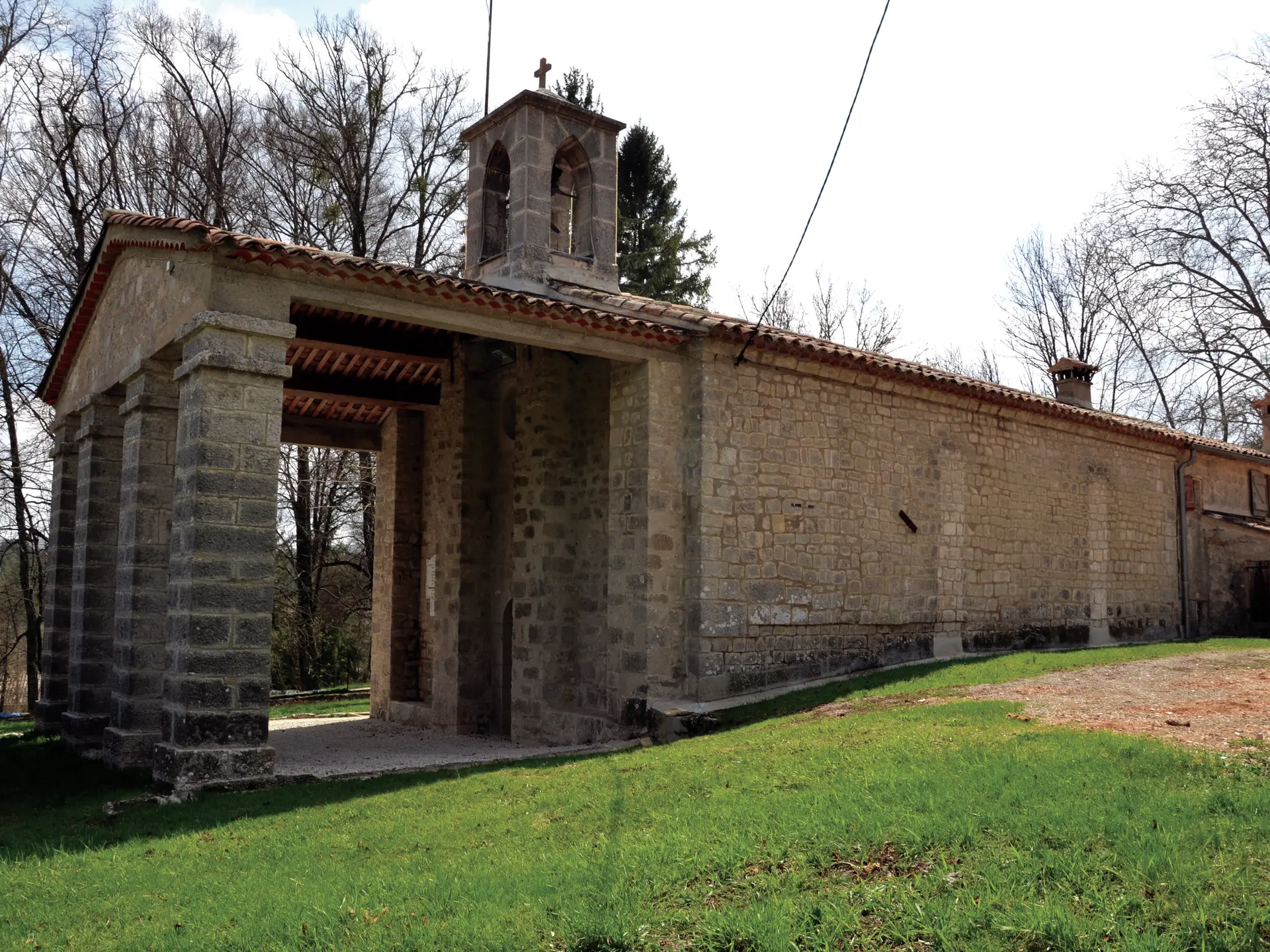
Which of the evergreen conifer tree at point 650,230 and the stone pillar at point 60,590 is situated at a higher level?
the evergreen conifer tree at point 650,230

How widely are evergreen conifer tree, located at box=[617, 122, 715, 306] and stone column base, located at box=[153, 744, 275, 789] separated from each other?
1984 centimetres

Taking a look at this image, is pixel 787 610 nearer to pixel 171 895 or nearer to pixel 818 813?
pixel 818 813

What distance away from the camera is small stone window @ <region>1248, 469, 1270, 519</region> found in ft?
64.3

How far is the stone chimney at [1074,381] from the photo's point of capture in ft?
63.0

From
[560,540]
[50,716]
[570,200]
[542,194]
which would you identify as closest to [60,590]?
[50,716]

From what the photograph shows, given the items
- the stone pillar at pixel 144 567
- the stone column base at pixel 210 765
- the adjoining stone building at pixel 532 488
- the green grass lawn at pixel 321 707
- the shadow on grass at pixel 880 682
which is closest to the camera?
the stone column base at pixel 210 765

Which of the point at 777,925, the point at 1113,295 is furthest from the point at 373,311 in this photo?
the point at 1113,295

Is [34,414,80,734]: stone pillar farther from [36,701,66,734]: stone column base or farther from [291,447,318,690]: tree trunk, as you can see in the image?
[291,447,318,690]: tree trunk

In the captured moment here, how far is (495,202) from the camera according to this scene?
13320 millimetres

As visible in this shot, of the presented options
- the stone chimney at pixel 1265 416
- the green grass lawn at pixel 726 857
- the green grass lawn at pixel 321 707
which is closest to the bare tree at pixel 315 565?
the green grass lawn at pixel 321 707

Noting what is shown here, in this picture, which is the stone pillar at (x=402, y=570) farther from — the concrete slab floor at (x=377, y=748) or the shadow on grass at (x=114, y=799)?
the shadow on grass at (x=114, y=799)

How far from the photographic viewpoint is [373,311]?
9117 millimetres

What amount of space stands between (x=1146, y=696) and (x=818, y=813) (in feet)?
15.5

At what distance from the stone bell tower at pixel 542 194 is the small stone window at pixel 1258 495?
1363 cm
